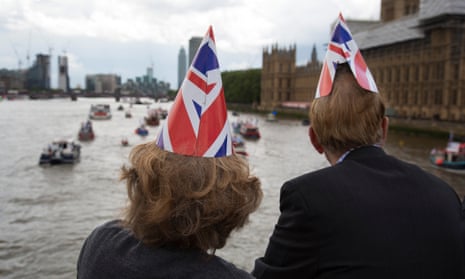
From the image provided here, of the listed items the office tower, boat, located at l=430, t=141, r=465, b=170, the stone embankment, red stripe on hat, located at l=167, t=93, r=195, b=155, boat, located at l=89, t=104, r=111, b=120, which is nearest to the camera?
red stripe on hat, located at l=167, t=93, r=195, b=155

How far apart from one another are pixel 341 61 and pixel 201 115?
601 millimetres

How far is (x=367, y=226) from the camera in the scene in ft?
4.94

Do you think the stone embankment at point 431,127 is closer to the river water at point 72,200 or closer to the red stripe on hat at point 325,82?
the river water at point 72,200

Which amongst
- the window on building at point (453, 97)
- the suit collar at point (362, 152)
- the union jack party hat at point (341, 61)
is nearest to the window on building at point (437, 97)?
the window on building at point (453, 97)

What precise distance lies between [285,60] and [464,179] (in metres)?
71.8

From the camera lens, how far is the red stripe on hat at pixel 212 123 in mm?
1580

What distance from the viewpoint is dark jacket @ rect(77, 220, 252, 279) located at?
4.72 ft

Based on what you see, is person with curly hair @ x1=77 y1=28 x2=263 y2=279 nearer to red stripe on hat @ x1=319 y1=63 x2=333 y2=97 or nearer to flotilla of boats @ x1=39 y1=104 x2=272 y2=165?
flotilla of boats @ x1=39 y1=104 x2=272 y2=165

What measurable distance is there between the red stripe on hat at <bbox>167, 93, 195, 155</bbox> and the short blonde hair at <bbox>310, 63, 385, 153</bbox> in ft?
1.60

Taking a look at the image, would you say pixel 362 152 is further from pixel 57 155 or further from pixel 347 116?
pixel 57 155

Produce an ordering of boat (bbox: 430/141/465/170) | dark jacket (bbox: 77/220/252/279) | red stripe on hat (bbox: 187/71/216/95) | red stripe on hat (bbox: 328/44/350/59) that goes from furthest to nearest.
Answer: boat (bbox: 430/141/465/170), red stripe on hat (bbox: 328/44/350/59), red stripe on hat (bbox: 187/71/216/95), dark jacket (bbox: 77/220/252/279)

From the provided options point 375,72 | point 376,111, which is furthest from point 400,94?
point 376,111

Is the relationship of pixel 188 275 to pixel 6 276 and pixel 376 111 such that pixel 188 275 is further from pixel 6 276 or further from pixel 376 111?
pixel 6 276

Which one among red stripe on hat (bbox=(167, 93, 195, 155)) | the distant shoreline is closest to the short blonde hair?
red stripe on hat (bbox=(167, 93, 195, 155))
